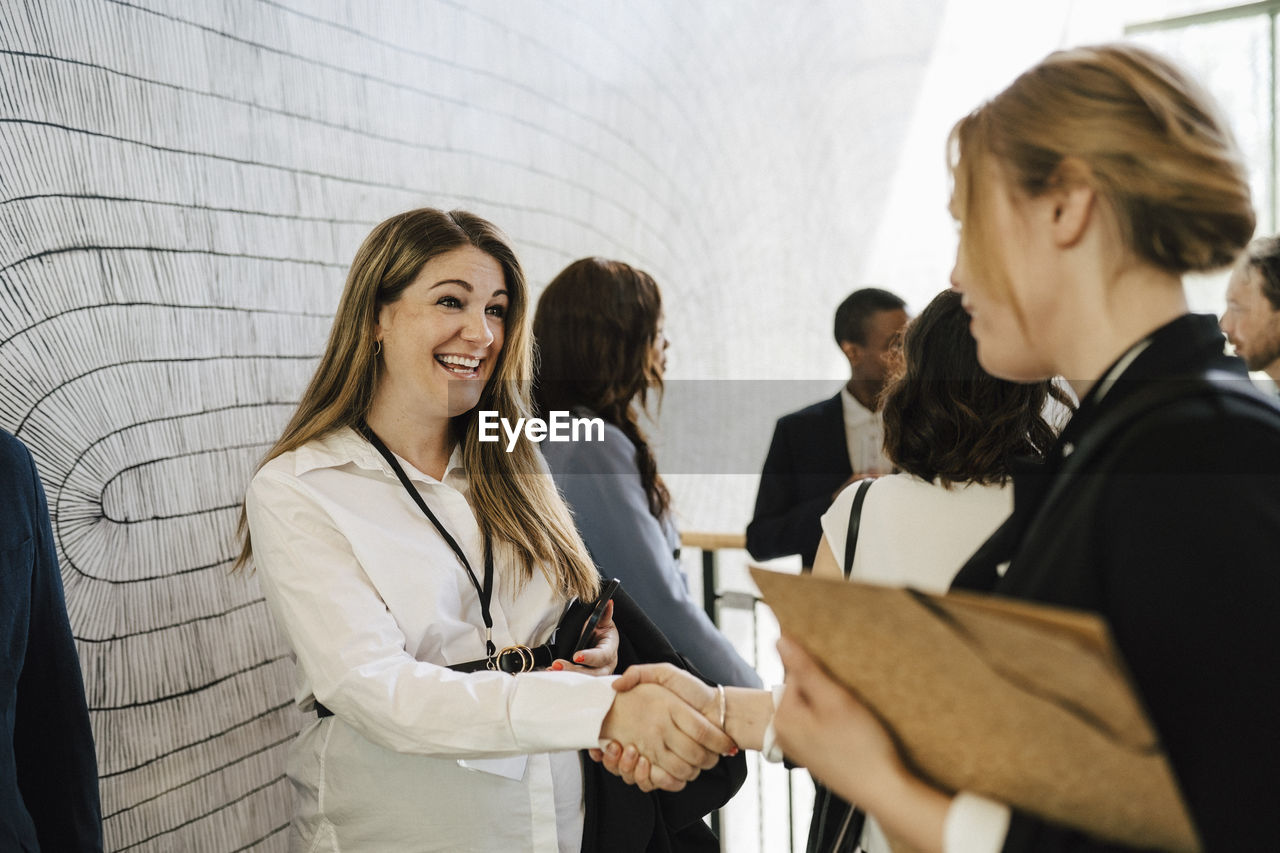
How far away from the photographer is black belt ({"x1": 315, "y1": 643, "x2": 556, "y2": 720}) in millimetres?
1615

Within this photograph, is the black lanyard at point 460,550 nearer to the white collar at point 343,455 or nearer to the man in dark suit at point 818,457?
the white collar at point 343,455

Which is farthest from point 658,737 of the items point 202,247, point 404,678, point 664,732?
point 202,247

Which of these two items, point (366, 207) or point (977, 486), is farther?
point (366, 207)

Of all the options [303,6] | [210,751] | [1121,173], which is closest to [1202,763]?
[1121,173]

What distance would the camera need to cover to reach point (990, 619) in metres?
0.65

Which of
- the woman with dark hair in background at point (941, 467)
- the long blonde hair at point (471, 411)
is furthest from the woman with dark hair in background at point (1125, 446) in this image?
the long blonde hair at point (471, 411)

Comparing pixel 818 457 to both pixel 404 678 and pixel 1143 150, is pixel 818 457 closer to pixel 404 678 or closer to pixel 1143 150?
pixel 404 678

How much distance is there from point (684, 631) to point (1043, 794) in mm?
1621

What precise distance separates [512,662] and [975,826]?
1002 mm

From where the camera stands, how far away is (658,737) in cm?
152

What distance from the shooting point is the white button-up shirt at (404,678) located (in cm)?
147

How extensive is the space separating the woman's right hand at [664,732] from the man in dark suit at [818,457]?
128cm

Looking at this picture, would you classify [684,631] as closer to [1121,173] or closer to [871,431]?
[871,431]

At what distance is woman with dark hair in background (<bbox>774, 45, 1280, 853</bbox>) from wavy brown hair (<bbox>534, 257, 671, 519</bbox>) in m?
1.58
